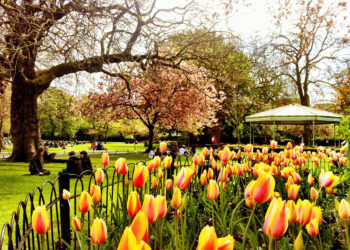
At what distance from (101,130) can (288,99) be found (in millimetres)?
37968

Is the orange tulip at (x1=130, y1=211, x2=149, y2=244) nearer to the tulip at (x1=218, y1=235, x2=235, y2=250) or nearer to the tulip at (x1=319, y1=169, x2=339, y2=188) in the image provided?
the tulip at (x1=218, y1=235, x2=235, y2=250)

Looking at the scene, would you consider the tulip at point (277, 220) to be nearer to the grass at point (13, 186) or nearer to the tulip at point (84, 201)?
the tulip at point (84, 201)

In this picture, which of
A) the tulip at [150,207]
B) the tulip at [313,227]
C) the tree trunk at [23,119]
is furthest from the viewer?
the tree trunk at [23,119]

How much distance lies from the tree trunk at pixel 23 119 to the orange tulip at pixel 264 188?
52.6ft

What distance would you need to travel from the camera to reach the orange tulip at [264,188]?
139 cm

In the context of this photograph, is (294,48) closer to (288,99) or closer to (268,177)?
(288,99)

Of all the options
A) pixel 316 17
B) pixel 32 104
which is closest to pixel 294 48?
pixel 316 17

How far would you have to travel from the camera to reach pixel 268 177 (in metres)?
1.39

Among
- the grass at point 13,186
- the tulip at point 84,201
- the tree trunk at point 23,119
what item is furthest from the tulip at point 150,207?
the tree trunk at point 23,119

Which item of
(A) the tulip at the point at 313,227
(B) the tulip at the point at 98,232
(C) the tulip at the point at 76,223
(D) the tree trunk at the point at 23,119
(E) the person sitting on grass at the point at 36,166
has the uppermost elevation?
(D) the tree trunk at the point at 23,119

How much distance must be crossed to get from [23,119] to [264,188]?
16.4 m

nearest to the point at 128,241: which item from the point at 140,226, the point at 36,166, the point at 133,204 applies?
the point at 140,226

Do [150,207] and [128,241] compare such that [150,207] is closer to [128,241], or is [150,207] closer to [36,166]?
[128,241]

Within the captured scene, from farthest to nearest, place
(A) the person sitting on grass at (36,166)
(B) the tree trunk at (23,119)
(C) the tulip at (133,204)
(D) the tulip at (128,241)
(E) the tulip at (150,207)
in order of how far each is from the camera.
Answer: (B) the tree trunk at (23,119) < (A) the person sitting on grass at (36,166) < (C) the tulip at (133,204) < (E) the tulip at (150,207) < (D) the tulip at (128,241)
